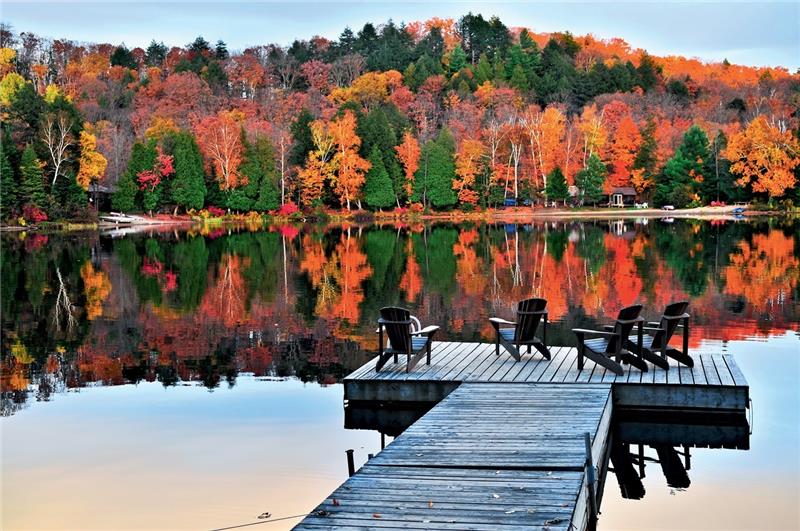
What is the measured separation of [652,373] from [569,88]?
9975cm

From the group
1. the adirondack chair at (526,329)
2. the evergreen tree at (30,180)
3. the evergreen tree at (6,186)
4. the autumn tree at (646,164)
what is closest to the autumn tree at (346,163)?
the evergreen tree at (30,180)

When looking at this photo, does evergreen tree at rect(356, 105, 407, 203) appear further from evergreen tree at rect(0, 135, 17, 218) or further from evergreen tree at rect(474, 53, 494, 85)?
evergreen tree at rect(474, 53, 494, 85)

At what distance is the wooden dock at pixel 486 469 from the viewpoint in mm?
7277

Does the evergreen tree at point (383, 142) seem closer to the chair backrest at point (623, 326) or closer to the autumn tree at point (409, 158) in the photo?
the autumn tree at point (409, 158)

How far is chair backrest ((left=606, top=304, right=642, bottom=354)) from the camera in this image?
39.7 ft

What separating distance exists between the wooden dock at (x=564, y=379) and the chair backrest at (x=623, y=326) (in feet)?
1.29

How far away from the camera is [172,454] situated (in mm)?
10984

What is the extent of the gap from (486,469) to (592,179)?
70987 mm

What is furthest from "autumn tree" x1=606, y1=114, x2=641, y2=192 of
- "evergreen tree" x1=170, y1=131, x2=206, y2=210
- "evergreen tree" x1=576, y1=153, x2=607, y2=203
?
"evergreen tree" x1=170, y1=131, x2=206, y2=210

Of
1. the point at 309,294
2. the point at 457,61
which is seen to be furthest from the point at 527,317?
the point at 457,61

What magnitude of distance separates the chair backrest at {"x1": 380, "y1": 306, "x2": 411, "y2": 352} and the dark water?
Answer: 53.3 inches

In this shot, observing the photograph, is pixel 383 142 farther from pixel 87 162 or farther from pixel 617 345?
pixel 617 345

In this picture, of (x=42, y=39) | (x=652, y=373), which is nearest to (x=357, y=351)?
(x=652, y=373)

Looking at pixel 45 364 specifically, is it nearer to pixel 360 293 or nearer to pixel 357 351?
pixel 357 351
